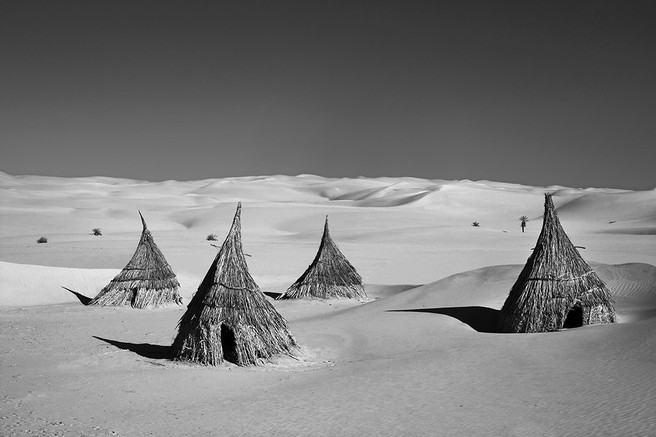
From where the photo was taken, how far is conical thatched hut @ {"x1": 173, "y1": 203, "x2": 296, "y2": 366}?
9.73m

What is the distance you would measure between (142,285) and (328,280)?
4961 millimetres

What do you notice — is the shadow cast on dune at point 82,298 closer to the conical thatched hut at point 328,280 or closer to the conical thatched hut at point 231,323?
the conical thatched hut at point 328,280

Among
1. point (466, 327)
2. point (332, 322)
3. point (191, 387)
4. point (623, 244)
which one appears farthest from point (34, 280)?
point (623, 244)

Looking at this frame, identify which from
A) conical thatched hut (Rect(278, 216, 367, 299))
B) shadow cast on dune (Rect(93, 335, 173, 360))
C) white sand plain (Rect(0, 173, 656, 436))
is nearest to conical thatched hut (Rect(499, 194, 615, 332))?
white sand plain (Rect(0, 173, 656, 436))

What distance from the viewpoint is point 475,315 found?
509 inches

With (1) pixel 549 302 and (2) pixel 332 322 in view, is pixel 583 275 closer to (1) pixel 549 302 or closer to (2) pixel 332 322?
(1) pixel 549 302

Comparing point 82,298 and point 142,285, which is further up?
point 142,285

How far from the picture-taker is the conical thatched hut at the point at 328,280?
56.2 feet

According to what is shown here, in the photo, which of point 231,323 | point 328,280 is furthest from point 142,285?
point 231,323

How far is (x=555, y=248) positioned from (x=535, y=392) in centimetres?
476

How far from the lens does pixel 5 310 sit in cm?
1523

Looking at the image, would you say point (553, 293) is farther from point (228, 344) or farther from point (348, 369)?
point (228, 344)

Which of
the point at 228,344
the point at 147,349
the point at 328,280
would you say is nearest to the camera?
the point at 228,344

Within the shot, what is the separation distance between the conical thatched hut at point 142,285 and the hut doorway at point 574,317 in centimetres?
976
